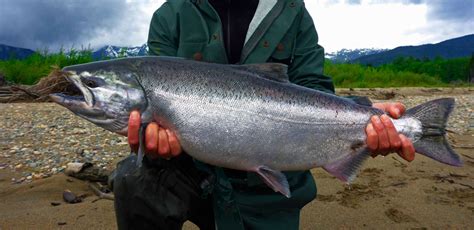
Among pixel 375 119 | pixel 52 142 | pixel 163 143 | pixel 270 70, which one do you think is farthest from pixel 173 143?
pixel 52 142

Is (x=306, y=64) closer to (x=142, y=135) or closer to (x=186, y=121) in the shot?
(x=186, y=121)

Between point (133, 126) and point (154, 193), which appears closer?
point (133, 126)

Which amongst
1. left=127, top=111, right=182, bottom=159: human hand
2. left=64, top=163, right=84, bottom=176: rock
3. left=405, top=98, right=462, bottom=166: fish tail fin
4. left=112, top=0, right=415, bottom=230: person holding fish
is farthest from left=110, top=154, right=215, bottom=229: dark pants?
left=64, top=163, right=84, bottom=176: rock

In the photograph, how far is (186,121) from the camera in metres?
2.44

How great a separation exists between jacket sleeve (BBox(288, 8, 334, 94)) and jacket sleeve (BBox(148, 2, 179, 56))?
2.83 feet

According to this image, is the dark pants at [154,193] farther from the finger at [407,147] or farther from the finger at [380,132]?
the finger at [407,147]

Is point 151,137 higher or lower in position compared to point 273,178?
higher

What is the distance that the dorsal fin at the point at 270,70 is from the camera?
260 cm

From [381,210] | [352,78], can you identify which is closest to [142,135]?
[381,210]

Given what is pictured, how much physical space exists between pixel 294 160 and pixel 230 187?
0.46 metres

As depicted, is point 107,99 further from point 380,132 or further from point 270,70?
point 380,132

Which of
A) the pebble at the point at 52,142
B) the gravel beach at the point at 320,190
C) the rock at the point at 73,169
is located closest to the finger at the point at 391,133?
the gravel beach at the point at 320,190

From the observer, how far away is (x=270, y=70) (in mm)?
2615

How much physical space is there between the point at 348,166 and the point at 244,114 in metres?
0.72
